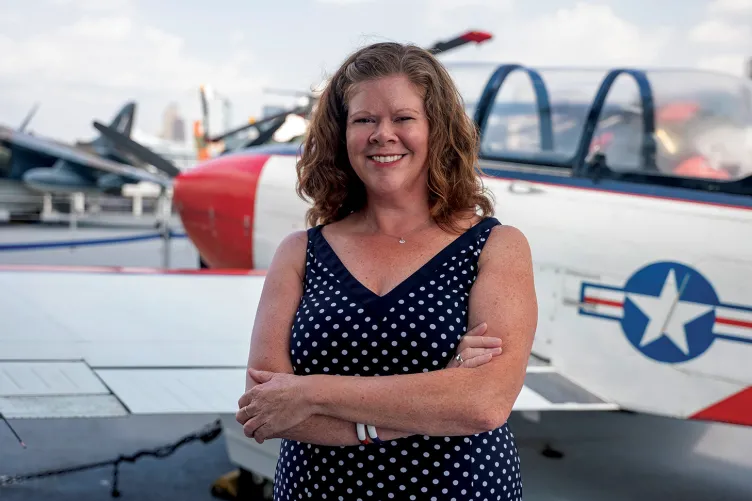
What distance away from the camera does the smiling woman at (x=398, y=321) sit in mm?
1403

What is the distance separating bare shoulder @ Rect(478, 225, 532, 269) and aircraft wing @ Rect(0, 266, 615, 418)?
143 cm

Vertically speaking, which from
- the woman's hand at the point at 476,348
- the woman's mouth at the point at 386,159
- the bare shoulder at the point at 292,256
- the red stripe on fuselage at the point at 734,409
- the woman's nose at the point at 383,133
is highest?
the woman's nose at the point at 383,133

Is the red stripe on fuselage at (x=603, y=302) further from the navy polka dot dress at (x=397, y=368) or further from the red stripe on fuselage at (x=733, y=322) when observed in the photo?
the navy polka dot dress at (x=397, y=368)

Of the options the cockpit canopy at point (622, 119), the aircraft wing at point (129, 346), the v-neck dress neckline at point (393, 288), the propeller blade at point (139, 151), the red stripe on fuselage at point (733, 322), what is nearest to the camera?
the v-neck dress neckline at point (393, 288)

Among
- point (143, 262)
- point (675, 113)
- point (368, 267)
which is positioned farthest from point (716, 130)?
point (143, 262)

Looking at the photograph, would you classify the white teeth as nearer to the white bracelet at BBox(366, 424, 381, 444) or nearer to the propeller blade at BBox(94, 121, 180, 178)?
the white bracelet at BBox(366, 424, 381, 444)

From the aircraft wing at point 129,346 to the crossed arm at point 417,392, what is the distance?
125cm

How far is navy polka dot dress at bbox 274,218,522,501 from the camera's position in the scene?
145 cm

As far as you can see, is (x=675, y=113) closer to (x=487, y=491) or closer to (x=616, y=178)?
(x=616, y=178)

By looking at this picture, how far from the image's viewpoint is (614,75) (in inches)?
139

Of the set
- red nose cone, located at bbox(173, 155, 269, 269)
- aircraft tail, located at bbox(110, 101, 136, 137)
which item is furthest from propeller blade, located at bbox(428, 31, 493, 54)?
aircraft tail, located at bbox(110, 101, 136, 137)

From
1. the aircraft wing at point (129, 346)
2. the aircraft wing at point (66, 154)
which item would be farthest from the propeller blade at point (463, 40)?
the aircraft wing at point (66, 154)

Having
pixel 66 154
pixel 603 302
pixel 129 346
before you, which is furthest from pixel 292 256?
pixel 66 154

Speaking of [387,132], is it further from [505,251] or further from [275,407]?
[275,407]
